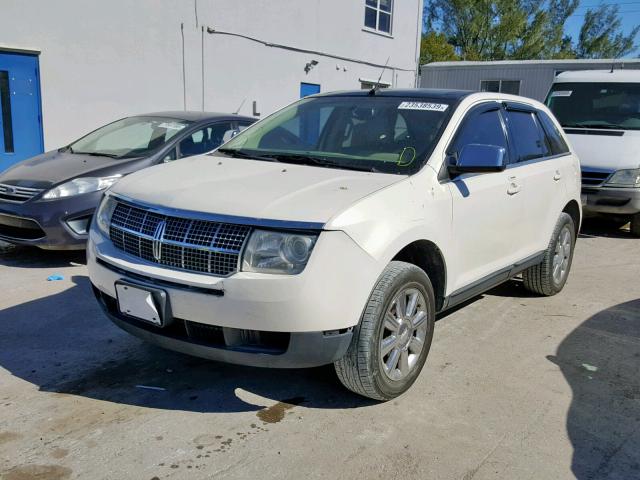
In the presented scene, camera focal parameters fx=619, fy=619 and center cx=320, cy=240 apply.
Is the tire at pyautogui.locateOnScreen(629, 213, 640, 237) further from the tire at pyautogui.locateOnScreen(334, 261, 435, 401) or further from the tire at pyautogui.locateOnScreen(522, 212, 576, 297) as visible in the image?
the tire at pyautogui.locateOnScreen(334, 261, 435, 401)

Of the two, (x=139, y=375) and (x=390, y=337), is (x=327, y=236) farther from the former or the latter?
(x=139, y=375)

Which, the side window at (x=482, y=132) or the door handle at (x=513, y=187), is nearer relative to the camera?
the side window at (x=482, y=132)

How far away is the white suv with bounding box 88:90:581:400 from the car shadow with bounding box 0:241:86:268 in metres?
2.71

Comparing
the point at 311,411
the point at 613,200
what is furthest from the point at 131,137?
the point at 613,200

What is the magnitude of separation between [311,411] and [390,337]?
1.94ft

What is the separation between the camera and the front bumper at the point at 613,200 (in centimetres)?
811

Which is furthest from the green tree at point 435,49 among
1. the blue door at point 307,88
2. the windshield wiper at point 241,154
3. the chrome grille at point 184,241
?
the chrome grille at point 184,241

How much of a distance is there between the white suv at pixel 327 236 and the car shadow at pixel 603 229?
4.99m

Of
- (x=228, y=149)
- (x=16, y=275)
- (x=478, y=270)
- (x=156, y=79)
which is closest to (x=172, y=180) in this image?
(x=228, y=149)

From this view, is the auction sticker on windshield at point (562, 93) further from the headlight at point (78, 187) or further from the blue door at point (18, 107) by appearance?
the blue door at point (18, 107)

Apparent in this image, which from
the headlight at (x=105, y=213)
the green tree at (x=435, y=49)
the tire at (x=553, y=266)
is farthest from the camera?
the green tree at (x=435, y=49)

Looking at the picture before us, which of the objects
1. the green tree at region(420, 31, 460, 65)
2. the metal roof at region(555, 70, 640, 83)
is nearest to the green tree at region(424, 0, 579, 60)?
the green tree at region(420, 31, 460, 65)

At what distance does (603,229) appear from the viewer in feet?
31.0

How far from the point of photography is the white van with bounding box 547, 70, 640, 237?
323 inches
